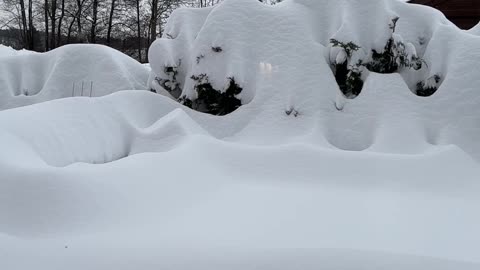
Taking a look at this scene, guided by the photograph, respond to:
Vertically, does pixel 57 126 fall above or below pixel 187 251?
above

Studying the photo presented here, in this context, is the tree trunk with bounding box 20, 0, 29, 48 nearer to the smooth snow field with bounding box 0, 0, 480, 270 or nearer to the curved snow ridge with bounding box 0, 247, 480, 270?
the smooth snow field with bounding box 0, 0, 480, 270

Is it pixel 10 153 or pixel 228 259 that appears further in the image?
pixel 10 153

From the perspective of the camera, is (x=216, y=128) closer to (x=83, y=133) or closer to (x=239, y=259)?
(x=83, y=133)

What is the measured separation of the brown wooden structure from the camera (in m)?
9.45

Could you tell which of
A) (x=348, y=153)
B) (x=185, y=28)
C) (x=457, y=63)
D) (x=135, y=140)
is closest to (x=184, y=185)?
(x=135, y=140)

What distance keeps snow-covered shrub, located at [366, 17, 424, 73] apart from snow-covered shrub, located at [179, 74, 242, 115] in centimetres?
177

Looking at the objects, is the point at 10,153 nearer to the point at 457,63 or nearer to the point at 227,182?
the point at 227,182

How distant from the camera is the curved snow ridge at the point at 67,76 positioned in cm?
548

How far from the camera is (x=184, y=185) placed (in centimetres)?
300

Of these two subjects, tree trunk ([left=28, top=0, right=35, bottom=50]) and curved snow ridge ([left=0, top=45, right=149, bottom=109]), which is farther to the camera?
tree trunk ([left=28, top=0, right=35, bottom=50])

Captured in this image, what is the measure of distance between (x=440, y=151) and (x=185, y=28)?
3.76 m

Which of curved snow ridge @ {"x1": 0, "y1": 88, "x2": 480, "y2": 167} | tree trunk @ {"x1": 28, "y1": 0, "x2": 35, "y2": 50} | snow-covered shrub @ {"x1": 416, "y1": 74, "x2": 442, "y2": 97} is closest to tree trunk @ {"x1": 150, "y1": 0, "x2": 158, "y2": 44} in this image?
tree trunk @ {"x1": 28, "y1": 0, "x2": 35, "y2": 50}

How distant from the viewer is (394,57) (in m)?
4.68

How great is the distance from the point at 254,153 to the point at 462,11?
347 inches
